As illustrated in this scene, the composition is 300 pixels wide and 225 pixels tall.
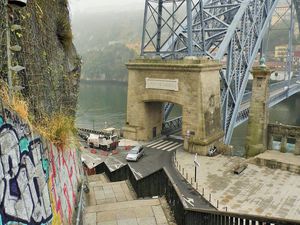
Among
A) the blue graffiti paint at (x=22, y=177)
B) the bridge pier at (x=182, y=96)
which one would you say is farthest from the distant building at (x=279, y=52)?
the blue graffiti paint at (x=22, y=177)

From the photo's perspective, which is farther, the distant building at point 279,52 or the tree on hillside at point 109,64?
the tree on hillside at point 109,64

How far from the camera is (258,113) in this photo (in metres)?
23.4

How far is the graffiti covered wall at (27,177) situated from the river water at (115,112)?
1337 inches

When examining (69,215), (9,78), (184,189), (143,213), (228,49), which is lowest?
(184,189)

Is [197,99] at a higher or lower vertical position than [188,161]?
higher

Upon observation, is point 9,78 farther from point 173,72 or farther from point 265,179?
point 173,72

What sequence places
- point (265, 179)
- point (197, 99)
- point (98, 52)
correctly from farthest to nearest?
point (98, 52)
point (197, 99)
point (265, 179)

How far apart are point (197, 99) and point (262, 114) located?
4.53 m

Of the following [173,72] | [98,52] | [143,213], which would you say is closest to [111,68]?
[98,52]

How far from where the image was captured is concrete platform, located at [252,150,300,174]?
18983 millimetres

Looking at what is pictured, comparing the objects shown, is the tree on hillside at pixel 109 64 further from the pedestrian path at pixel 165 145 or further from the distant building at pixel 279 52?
the pedestrian path at pixel 165 145

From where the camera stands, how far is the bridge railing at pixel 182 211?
241 inches

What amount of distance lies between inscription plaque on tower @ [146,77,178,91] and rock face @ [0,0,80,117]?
13949mm

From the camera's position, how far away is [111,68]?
387 ft
